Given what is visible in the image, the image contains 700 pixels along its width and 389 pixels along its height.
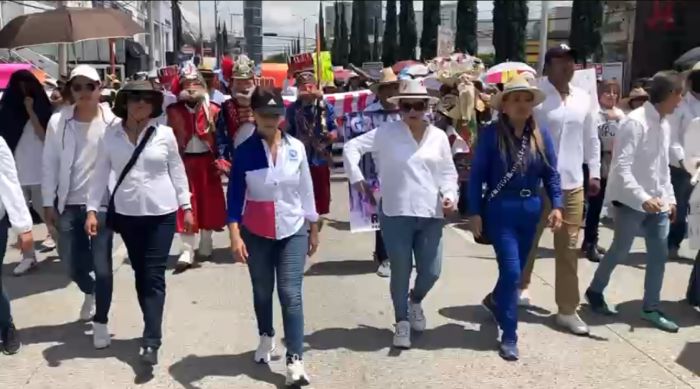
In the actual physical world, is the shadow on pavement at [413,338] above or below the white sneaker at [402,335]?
below

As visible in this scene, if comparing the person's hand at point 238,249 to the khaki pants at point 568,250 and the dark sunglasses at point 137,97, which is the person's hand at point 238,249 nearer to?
the dark sunglasses at point 137,97

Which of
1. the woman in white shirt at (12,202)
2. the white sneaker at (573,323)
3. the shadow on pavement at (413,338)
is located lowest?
the shadow on pavement at (413,338)

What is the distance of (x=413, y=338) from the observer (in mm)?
5387

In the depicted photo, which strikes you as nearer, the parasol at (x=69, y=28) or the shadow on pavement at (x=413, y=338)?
the shadow on pavement at (x=413, y=338)

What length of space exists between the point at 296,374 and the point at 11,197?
199 centimetres

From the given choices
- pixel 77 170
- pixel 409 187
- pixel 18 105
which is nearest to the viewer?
pixel 409 187

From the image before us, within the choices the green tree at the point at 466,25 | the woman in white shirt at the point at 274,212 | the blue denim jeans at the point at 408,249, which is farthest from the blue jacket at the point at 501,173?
the green tree at the point at 466,25

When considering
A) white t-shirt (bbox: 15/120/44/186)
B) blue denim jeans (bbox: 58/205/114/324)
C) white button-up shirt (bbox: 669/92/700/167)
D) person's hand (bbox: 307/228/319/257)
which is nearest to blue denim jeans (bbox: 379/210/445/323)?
person's hand (bbox: 307/228/319/257)

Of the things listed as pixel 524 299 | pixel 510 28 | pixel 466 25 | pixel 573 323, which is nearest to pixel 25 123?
pixel 524 299

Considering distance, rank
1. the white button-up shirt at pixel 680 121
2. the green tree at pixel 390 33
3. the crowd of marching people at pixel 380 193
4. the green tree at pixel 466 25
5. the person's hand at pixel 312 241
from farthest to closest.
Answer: the green tree at pixel 390 33 < the green tree at pixel 466 25 < the white button-up shirt at pixel 680 121 < the person's hand at pixel 312 241 < the crowd of marching people at pixel 380 193

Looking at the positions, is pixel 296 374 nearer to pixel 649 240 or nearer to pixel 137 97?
pixel 137 97

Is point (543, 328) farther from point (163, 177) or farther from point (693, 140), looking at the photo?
point (163, 177)

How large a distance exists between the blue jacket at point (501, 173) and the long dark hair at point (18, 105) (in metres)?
3.56

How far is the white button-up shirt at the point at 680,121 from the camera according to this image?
7000mm
